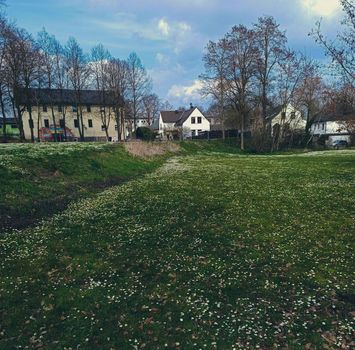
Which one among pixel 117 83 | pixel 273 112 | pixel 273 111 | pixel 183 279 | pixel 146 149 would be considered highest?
pixel 117 83

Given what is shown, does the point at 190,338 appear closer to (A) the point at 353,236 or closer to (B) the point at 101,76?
(A) the point at 353,236

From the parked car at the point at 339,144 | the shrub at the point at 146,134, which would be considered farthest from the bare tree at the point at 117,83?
Answer: the parked car at the point at 339,144

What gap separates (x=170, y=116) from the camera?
5025 inches

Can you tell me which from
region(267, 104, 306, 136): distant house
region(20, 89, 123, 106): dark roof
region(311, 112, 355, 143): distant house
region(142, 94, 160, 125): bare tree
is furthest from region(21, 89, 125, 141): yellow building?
region(311, 112, 355, 143): distant house

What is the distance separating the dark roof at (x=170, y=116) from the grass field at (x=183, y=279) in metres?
114

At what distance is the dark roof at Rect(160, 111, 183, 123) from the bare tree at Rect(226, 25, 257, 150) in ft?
203

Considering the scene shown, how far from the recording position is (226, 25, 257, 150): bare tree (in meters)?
60.9

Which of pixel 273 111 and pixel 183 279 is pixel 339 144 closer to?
pixel 273 111

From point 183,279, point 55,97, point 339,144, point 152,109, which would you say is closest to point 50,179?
point 183,279

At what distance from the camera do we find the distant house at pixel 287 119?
65912 millimetres

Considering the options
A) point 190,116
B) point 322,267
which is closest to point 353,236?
point 322,267

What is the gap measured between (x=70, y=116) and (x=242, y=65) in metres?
58.6

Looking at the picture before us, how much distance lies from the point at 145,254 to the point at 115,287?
2.04m

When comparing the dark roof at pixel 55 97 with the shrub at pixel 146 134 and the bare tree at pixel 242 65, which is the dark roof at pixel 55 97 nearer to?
the shrub at pixel 146 134
